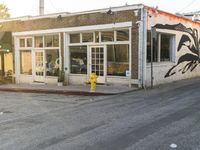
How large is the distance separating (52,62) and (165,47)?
7436 mm

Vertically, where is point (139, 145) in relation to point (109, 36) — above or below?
below

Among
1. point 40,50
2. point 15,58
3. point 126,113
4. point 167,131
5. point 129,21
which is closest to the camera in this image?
point 167,131

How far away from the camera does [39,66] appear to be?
71.4 ft

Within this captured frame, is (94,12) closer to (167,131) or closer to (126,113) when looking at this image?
(126,113)

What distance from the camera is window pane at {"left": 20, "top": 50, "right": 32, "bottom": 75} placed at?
22.3 m

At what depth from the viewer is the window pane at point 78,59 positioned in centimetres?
1905

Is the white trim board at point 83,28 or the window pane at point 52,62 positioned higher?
the white trim board at point 83,28

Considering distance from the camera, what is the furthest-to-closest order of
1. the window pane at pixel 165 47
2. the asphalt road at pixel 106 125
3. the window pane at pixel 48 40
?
1. the window pane at pixel 48 40
2. the window pane at pixel 165 47
3. the asphalt road at pixel 106 125

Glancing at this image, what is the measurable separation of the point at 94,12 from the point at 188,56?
26.8 feet

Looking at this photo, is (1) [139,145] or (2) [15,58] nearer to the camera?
(1) [139,145]

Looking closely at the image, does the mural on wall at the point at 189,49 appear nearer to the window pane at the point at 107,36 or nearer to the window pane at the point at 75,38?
the window pane at the point at 107,36

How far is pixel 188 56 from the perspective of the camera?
72.9 ft

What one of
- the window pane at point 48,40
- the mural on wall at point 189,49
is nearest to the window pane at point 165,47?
the mural on wall at point 189,49

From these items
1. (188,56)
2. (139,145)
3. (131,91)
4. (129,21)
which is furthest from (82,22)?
(139,145)
